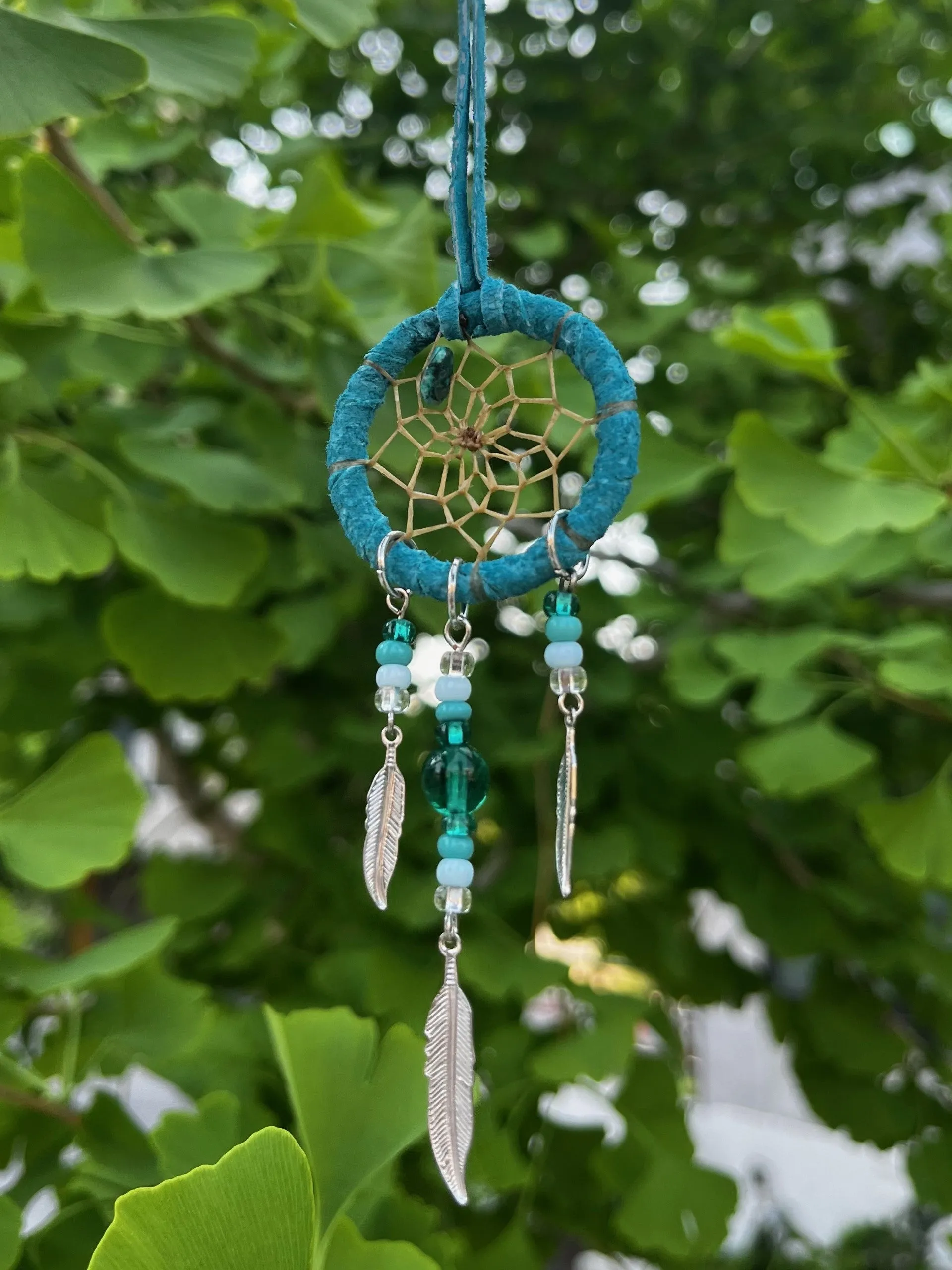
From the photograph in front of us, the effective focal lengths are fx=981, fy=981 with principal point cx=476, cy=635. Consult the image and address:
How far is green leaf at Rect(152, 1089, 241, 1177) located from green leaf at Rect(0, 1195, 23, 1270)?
2.0 inches

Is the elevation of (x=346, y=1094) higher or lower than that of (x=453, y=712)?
lower

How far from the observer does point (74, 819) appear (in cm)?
36

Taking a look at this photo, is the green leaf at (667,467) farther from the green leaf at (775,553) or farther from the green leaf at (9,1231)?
the green leaf at (9,1231)

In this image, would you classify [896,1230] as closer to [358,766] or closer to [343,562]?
[358,766]

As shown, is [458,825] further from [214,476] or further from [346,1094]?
[214,476]

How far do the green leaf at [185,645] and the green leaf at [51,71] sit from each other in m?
0.23

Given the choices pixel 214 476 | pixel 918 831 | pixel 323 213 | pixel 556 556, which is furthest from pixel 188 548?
pixel 918 831

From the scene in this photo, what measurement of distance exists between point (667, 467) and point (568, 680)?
26 centimetres

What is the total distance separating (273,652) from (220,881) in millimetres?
214

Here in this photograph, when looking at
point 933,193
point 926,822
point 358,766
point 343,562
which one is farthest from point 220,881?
point 933,193

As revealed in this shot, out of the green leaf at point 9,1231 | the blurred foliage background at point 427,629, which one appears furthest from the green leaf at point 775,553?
the green leaf at point 9,1231

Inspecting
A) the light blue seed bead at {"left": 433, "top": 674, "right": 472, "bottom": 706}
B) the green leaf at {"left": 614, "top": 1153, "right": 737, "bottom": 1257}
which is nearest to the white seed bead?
the light blue seed bead at {"left": 433, "top": 674, "right": 472, "bottom": 706}

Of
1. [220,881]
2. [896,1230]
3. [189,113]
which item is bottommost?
[896,1230]

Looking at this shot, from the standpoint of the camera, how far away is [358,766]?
545mm
